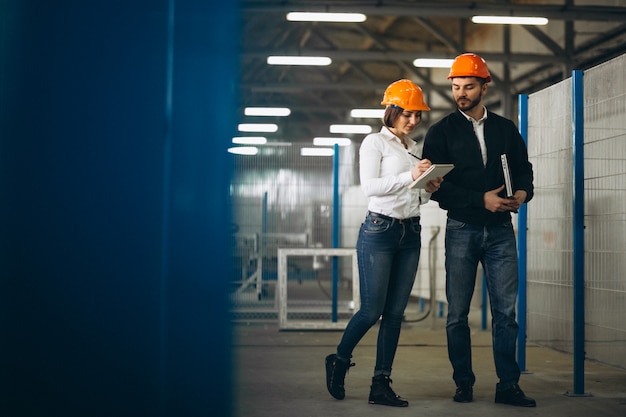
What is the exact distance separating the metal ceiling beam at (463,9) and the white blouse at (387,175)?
724 cm

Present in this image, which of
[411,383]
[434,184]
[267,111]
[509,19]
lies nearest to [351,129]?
[267,111]

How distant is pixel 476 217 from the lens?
3.83m

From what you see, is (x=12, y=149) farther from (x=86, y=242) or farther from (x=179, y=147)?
(x=179, y=147)

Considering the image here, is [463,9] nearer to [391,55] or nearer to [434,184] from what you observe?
[391,55]

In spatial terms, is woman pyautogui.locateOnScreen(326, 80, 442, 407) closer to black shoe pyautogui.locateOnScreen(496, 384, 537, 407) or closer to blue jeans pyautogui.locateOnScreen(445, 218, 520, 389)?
blue jeans pyautogui.locateOnScreen(445, 218, 520, 389)

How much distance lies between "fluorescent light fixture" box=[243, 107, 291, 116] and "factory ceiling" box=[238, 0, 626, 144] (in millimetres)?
412

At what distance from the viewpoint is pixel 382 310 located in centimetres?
384

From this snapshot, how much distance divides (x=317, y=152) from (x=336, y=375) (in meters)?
4.71

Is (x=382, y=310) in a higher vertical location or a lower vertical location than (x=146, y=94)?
lower

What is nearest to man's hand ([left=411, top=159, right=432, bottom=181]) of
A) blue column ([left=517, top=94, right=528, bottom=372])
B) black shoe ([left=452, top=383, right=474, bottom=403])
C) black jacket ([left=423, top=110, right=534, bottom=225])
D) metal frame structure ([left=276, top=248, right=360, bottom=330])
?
black jacket ([left=423, top=110, right=534, bottom=225])

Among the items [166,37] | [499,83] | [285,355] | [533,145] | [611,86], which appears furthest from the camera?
[499,83]

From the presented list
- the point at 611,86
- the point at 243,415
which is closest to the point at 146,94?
the point at 243,415

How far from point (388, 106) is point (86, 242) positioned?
8.28ft

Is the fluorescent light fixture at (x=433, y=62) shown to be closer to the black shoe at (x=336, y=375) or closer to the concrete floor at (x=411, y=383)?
the concrete floor at (x=411, y=383)
